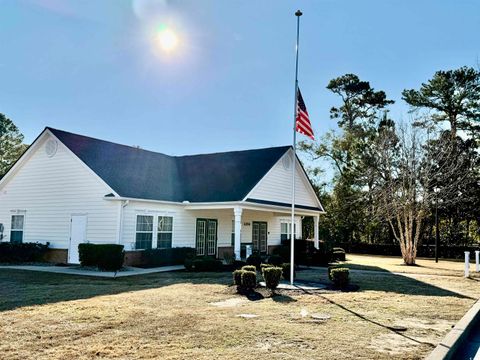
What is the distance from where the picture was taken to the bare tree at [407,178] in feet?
78.9

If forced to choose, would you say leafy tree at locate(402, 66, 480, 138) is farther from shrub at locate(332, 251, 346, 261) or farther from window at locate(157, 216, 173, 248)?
window at locate(157, 216, 173, 248)

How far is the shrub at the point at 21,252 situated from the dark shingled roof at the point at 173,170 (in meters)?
4.68

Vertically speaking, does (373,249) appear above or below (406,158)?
below

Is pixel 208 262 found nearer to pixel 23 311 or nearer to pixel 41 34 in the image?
pixel 23 311

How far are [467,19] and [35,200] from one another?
2028 centimetres

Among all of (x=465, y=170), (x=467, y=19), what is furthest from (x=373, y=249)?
(x=467, y=19)

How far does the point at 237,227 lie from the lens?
18844mm

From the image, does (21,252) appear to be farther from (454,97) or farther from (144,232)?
(454,97)

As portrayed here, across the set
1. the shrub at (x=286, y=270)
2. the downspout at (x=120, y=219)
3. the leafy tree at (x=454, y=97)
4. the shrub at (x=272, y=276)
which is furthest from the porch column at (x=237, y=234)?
the leafy tree at (x=454, y=97)

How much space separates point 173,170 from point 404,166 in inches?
559

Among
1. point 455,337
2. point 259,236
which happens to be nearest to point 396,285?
point 455,337

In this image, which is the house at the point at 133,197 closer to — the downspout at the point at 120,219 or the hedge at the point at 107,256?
the downspout at the point at 120,219

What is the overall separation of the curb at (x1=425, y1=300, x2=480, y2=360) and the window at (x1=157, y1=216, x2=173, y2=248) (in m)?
13.6

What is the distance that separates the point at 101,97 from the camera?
21516 mm
